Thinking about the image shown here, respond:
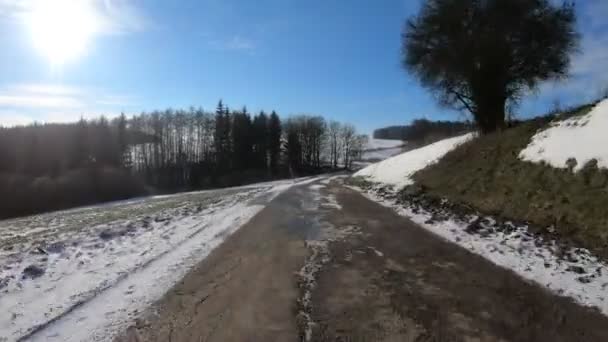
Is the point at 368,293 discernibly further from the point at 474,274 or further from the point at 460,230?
the point at 460,230

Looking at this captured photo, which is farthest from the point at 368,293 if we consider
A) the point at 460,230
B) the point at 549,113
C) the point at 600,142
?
the point at 549,113

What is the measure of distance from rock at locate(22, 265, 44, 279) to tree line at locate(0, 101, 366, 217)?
38308 mm

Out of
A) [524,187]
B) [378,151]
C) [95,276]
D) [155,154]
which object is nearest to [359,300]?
[95,276]

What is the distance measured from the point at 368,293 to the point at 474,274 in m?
1.99

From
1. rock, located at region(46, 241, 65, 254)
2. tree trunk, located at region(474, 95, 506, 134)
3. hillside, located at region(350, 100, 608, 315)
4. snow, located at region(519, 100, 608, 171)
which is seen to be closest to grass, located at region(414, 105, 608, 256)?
hillside, located at region(350, 100, 608, 315)

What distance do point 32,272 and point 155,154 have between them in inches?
3132

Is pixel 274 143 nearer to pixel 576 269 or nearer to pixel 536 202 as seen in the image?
pixel 536 202

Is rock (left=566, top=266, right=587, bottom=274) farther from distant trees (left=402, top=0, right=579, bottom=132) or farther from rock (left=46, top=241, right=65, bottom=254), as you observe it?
distant trees (left=402, top=0, right=579, bottom=132)

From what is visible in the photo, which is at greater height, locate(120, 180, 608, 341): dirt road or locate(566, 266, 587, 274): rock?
locate(566, 266, 587, 274): rock

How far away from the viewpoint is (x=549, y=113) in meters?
13.9

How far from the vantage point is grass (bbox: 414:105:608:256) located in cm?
773

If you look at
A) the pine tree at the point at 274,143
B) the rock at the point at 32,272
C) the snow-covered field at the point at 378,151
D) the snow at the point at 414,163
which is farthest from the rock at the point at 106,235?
the snow-covered field at the point at 378,151

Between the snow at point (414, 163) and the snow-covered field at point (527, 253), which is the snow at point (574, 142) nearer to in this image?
the snow-covered field at point (527, 253)

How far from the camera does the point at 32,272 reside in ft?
23.9
